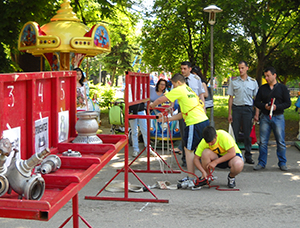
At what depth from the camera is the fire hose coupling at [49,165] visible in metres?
3.09

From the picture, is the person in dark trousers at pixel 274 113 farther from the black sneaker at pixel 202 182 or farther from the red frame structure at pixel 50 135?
the red frame structure at pixel 50 135

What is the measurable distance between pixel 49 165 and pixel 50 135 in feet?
2.52

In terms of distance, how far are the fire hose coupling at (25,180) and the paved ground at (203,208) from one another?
2503mm

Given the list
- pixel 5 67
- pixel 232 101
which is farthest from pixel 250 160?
pixel 5 67

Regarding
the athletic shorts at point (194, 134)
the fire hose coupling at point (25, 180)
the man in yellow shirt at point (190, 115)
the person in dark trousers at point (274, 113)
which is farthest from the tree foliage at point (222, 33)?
the fire hose coupling at point (25, 180)

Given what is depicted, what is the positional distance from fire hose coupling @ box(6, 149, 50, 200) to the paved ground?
250cm

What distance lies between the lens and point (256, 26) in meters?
12.5

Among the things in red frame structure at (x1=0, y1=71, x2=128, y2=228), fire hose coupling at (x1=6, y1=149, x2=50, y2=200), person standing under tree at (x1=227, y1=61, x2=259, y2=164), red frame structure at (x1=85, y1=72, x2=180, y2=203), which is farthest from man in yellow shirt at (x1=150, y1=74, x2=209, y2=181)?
fire hose coupling at (x1=6, y1=149, x2=50, y2=200)

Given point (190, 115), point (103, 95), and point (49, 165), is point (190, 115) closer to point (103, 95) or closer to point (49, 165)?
point (49, 165)

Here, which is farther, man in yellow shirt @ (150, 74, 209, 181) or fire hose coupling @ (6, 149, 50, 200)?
man in yellow shirt @ (150, 74, 209, 181)

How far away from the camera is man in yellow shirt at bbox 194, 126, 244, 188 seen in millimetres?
6586

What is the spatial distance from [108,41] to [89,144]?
697 cm

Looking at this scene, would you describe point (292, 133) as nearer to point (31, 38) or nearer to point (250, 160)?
point (250, 160)

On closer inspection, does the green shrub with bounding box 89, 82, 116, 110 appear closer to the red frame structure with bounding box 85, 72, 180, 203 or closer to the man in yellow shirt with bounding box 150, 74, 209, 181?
→ the red frame structure with bounding box 85, 72, 180, 203
